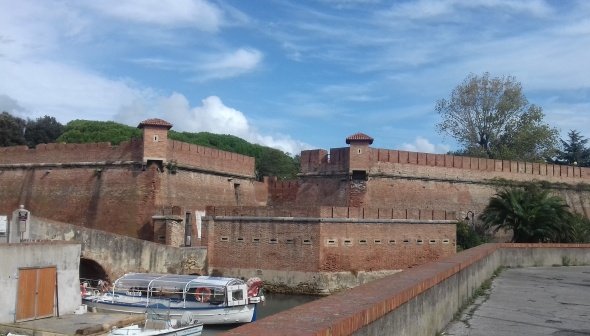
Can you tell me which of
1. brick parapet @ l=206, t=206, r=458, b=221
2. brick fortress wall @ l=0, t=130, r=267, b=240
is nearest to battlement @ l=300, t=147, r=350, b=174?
brick parapet @ l=206, t=206, r=458, b=221

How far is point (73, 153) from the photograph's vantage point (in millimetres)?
24312

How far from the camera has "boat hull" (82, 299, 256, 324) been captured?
16.2 meters

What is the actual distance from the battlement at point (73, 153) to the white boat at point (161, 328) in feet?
30.1

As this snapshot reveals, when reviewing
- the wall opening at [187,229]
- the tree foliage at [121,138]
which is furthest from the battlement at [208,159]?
the tree foliage at [121,138]

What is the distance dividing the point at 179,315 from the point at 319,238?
5952 mm

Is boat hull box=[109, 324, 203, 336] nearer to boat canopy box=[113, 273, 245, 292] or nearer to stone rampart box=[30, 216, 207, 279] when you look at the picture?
boat canopy box=[113, 273, 245, 292]

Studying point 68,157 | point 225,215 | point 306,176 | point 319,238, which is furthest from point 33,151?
point 319,238

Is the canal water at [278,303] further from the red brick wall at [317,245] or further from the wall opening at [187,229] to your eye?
the wall opening at [187,229]

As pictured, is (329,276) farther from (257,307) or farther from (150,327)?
(150,327)

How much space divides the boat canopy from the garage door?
268cm

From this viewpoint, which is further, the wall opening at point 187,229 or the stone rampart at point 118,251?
the wall opening at point 187,229

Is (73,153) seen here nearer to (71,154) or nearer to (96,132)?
(71,154)

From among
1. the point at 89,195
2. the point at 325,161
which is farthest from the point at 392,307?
the point at 89,195

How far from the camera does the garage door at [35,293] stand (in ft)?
44.5
